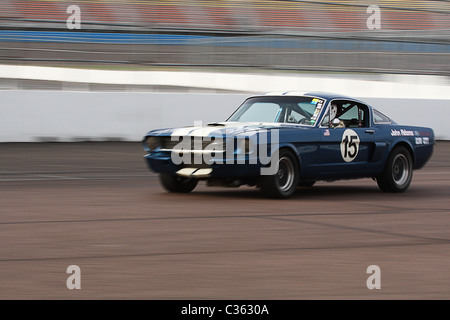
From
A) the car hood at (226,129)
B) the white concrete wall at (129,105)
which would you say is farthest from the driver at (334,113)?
the white concrete wall at (129,105)

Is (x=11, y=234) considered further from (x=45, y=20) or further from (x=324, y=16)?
(x=324, y=16)

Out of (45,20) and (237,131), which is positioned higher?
(45,20)

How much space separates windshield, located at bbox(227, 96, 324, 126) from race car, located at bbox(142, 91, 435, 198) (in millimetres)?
12

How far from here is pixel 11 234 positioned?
23.6ft

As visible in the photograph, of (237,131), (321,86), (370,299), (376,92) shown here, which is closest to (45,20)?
(321,86)

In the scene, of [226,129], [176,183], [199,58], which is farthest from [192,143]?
[199,58]

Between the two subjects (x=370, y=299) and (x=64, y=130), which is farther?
(x=64, y=130)

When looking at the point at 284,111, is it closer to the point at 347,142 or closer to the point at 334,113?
the point at 334,113

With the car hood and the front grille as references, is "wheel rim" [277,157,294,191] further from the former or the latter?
the front grille

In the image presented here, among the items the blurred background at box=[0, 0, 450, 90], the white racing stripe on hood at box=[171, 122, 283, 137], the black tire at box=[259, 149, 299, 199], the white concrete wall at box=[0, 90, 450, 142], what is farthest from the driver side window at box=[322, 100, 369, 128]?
the blurred background at box=[0, 0, 450, 90]

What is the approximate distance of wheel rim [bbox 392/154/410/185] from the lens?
11305 mm

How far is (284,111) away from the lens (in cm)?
1047

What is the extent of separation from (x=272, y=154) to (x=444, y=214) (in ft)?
6.34

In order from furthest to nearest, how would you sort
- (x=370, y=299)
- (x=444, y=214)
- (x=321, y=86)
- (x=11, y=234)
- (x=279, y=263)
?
1. (x=321, y=86)
2. (x=444, y=214)
3. (x=11, y=234)
4. (x=279, y=263)
5. (x=370, y=299)
